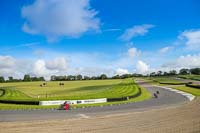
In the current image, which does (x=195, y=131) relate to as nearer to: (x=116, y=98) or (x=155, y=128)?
(x=155, y=128)

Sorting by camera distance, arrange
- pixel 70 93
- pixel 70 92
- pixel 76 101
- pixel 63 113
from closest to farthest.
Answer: pixel 63 113, pixel 76 101, pixel 70 93, pixel 70 92

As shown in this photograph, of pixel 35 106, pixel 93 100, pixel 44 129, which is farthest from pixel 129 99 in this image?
pixel 44 129

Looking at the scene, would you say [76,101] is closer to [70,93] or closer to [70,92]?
[70,93]

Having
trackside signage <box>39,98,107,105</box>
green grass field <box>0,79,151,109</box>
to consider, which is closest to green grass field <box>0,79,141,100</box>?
green grass field <box>0,79,151,109</box>

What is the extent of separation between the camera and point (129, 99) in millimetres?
52750

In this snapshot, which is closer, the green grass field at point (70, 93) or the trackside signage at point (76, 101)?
the trackside signage at point (76, 101)

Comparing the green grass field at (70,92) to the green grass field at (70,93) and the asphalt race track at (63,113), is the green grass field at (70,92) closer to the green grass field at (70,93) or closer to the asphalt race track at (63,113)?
the green grass field at (70,93)

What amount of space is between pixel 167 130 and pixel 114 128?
13.5ft

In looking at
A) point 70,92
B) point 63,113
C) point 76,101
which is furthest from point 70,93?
point 63,113

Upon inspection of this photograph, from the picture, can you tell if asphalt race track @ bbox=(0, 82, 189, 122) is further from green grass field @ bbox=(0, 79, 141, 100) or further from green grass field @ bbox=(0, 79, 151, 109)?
green grass field @ bbox=(0, 79, 141, 100)

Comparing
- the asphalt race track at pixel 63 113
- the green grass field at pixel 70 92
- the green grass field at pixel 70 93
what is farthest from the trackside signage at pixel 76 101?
the asphalt race track at pixel 63 113

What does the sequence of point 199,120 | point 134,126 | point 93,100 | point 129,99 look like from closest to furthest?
point 134,126 < point 199,120 < point 93,100 < point 129,99

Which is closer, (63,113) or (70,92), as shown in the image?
(63,113)

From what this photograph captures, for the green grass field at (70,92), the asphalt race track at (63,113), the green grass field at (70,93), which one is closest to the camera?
the asphalt race track at (63,113)
